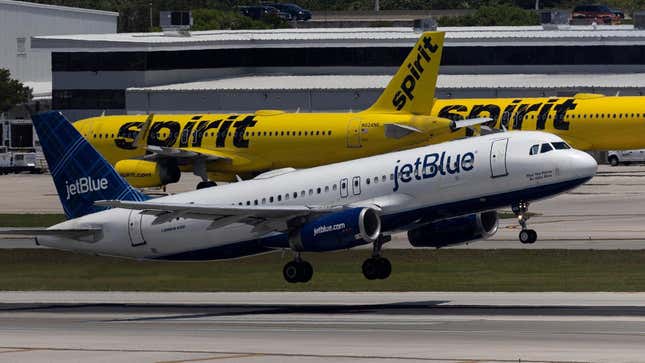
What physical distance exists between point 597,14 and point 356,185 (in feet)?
502

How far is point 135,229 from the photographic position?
49.9 metres

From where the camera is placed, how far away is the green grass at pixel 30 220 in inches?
3044

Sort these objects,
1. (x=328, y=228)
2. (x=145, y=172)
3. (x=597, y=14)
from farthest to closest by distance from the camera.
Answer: (x=597, y=14) → (x=145, y=172) → (x=328, y=228)

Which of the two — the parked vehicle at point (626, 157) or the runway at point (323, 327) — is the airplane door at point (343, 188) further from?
the parked vehicle at point (626, 157)

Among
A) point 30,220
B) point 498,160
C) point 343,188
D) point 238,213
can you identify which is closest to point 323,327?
point 238,213

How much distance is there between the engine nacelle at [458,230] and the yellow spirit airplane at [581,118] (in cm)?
4897

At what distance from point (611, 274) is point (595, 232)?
1660 centimetres

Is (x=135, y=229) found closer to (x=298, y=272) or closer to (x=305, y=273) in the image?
(x=298, y=272)

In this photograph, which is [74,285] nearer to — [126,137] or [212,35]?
[126,137]

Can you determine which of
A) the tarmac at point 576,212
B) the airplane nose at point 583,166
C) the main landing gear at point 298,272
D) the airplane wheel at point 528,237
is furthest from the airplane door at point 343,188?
the tarmac at point 576,212

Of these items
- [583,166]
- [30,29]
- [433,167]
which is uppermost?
[583,166]

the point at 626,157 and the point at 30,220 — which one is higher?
the point at 30,220

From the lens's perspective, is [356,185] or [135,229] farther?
[135,229]

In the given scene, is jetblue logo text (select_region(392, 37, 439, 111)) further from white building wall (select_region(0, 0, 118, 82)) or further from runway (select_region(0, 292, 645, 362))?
white building wall (select_region(0, 0, 118, 82))
